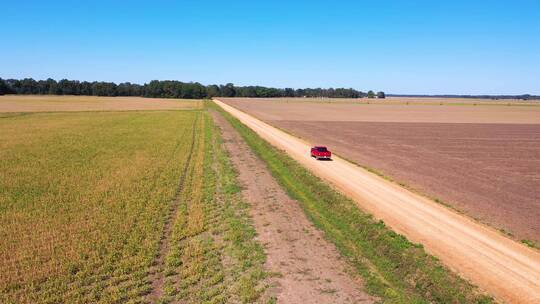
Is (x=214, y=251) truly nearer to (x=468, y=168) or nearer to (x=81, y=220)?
(x=81, y=220)

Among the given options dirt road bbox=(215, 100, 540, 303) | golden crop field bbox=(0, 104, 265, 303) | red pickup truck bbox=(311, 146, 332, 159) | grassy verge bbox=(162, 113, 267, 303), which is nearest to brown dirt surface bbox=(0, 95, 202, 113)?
golden crop field bbox=(0, 104, 265, 303)

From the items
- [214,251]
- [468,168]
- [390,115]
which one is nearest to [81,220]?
[214,251]

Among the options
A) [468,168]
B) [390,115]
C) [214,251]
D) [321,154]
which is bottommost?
[214,251]

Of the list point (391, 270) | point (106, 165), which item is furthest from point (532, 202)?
point (106, 165)

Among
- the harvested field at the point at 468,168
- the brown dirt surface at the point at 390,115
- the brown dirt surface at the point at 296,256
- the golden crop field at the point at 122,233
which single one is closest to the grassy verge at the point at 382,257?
the brown dirt surface at the point at 296,256

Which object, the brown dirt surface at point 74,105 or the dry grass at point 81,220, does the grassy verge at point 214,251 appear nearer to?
the dry grass at point 81,220
